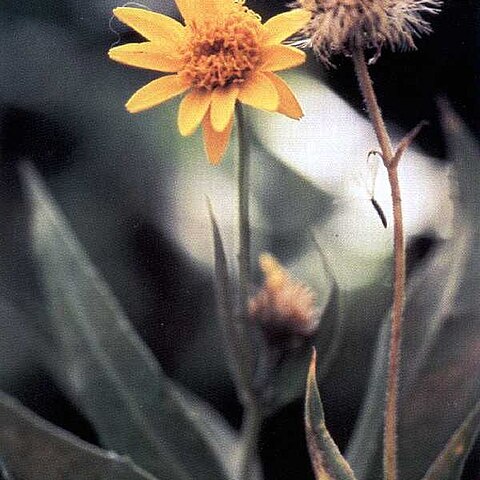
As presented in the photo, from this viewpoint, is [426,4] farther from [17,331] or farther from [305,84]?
[17,331]

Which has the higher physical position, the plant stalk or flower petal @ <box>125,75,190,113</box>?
flower petal @ <box>125,75,190,113</box>

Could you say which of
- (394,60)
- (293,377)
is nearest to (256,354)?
(293,377)

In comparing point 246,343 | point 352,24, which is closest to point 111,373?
point 246,343

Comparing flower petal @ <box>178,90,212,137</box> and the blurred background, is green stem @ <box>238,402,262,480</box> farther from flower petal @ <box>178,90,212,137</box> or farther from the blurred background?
flower petal @ <box>178,90,212,137</box>

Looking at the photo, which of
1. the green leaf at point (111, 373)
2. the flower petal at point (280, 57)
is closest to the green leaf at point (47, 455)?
the green leaf at point (111, 373)

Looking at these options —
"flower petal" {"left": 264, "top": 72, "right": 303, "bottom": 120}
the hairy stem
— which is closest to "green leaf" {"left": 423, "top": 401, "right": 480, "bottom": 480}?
the hairy stem

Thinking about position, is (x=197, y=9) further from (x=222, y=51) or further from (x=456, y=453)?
(x=456, y=453)
